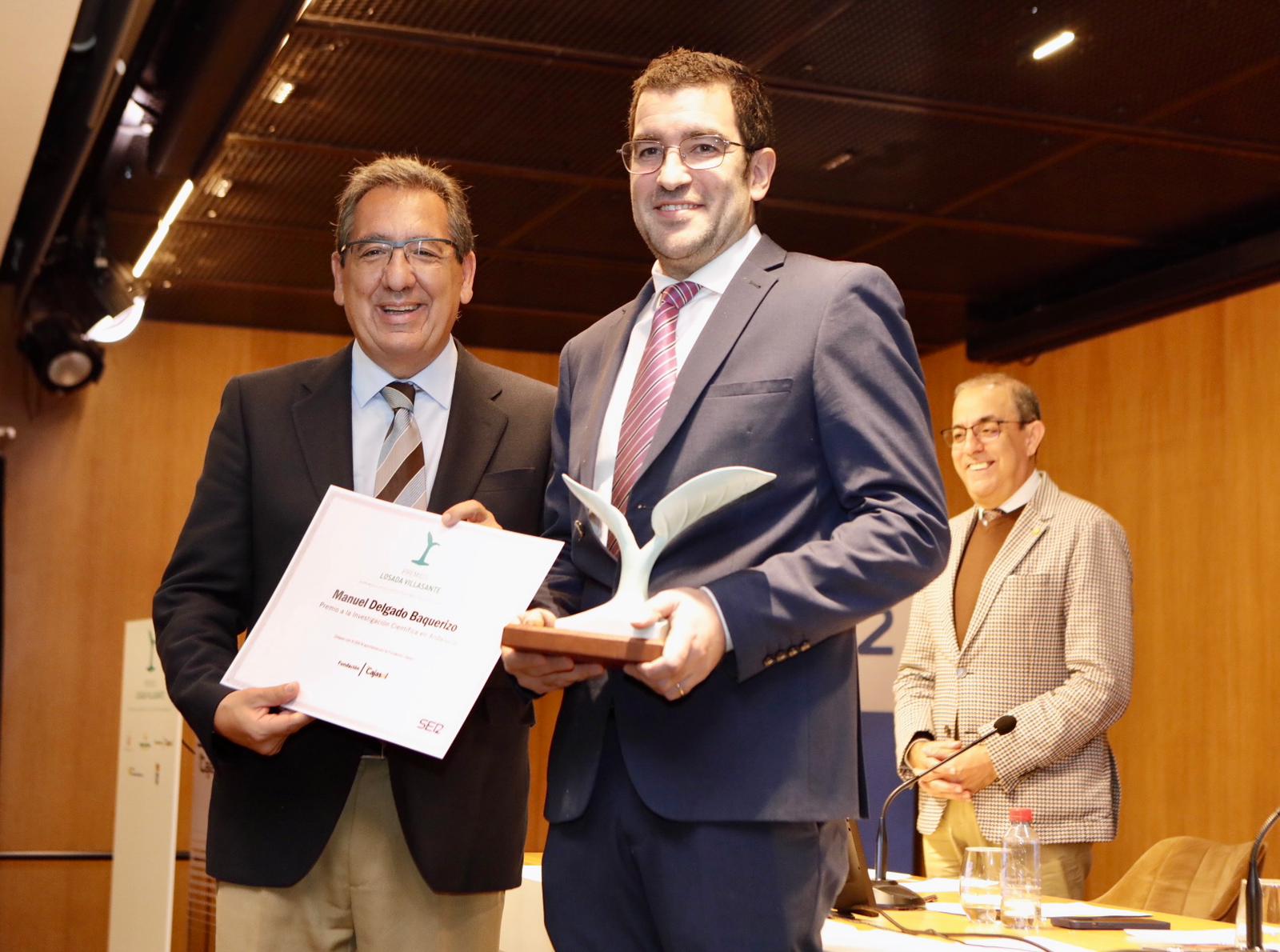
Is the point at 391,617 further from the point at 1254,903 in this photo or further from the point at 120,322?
the point at 120,322

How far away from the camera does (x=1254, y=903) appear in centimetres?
258

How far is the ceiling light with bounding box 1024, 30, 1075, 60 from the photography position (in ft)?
15.8

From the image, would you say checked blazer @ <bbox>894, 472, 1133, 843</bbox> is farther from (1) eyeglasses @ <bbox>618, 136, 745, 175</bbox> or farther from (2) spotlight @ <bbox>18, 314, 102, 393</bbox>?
(2) spotlight @ <bbox>18, 314, 102, 393</bbox>

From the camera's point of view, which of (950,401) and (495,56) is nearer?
(495,56)

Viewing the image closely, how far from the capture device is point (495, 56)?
16.5ft

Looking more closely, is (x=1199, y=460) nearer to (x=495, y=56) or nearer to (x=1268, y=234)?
(x=1268, y=234)

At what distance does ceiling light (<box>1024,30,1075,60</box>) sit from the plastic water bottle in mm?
2854

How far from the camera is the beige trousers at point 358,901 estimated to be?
2.03 metres

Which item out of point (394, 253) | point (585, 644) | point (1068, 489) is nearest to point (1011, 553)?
point (394, 253)

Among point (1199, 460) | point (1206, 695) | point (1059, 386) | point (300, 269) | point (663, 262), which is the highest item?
point (300, 269)

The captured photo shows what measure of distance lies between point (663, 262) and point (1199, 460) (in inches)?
229

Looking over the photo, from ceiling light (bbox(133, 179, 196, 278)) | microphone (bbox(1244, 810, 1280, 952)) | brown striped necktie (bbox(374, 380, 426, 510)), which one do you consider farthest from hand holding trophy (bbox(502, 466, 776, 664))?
ceiling light (bbox(133, 179, 196, 278))

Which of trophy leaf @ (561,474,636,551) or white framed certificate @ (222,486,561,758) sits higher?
trophy leaf @ (561,474,636,551)

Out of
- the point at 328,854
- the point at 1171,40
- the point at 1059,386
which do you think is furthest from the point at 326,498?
the point at 1059,386
